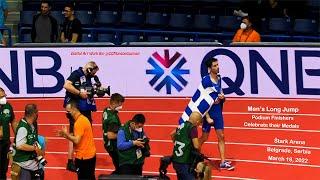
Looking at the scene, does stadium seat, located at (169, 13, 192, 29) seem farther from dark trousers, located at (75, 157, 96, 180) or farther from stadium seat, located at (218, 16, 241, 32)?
dark trousers, located at (75, 157, 96, 180)

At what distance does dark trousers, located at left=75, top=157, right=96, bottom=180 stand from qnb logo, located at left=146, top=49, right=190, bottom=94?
4.42m

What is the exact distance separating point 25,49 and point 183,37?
16.4 feet

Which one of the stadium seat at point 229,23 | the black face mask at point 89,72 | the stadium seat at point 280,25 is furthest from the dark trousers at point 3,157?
the stadium seat at point 280,25

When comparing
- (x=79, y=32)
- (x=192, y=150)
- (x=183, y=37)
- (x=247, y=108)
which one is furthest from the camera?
(x=183, y=37)

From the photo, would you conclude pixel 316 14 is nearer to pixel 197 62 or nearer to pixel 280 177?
pixel 197 62

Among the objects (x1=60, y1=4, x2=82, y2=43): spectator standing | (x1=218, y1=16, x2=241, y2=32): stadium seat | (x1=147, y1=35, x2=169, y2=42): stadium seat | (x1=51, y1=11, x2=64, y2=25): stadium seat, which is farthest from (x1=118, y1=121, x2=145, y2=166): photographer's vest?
(x1=51, y1=11, x2=64, y2=25): stadium seat

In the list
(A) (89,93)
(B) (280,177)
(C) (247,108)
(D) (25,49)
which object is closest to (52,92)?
(D) (25,49)

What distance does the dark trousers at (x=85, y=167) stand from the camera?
44.8 feet

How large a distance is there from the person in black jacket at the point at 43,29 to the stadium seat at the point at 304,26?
20.1 ft

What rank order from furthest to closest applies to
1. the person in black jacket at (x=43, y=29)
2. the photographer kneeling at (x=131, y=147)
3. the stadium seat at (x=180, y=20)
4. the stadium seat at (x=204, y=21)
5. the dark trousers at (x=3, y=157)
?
the stadium seat at (x=180, y=20)
the stadium seat at (x=204, y=21)
the person in black jacket at (x=43, y=29)
the dark trousers at (x=3, y=157)
the photographer kneeling at (x=131, y=147)

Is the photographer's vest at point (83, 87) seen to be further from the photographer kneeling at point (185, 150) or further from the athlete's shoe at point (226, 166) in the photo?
the photographer kneeling at point (185, 150)

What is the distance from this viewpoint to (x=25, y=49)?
17.9 meters

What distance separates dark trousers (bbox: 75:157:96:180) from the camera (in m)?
13.7

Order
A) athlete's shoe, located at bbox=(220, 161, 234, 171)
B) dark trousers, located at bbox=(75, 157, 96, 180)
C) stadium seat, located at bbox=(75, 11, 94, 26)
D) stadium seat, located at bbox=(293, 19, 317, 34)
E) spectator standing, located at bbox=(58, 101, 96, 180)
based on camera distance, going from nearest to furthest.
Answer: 1. spectator standing, located at bbox=(58, 101, 96, 180)
2. dark trousers, located at bbox=(75, 157, 96, 180)
3. athlete's shoe, located at bbox=(220, 161, 234, 171)
4. stadium seat, located at bbox=(293, 19, 317, 34)
5. stadium seat, located at bbox=(75, 11, 94, 26)
